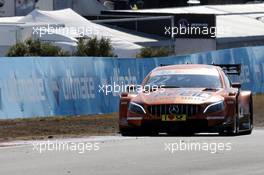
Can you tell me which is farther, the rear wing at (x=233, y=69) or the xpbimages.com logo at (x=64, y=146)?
the rear wing at (x=233, y=69)

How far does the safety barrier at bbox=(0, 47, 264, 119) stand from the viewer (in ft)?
89.6

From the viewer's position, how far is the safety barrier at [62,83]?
89.6ft

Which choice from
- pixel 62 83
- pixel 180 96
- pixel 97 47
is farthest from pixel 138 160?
pixel 97 47

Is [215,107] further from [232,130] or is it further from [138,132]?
[138,132]

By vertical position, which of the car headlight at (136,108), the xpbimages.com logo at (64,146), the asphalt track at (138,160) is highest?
the car headlight at (136,108)

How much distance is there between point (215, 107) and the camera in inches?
668

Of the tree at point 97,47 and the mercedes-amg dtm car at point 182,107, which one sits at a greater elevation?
the mercedes-amg dtm car at point 182,107

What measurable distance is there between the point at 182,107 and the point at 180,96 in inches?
12.4

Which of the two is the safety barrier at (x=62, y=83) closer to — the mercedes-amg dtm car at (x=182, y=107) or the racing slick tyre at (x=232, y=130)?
the mercedes-amg dtm car at (x=182, y=107)

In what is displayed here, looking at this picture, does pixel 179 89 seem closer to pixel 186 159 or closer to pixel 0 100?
pixel 186 159

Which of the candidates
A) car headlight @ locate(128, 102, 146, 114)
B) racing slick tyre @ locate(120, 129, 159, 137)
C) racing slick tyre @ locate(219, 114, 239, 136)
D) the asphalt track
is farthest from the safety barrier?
racing slick tyre @ locate(219, 114, 239, 136)

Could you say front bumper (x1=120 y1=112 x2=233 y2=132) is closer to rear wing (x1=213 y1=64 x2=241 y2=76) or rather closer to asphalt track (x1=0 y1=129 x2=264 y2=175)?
asphalt track (x1=0 y1=129 x2=264 y2=175)

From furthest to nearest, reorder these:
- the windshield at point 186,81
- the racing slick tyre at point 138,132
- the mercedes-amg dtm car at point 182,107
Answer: the windshield at point 186,81, the racing slick tyre at point 138,132, the mercedes-amg dtm car at point 182,107

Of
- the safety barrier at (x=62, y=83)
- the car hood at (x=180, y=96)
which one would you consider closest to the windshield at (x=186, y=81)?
the car hood at (x=180, y=96)
